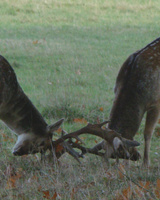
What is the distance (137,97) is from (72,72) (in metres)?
4.71

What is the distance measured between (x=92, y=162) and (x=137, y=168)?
530 millimetres

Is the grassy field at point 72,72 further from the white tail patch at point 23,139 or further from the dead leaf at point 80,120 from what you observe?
the white tail patch at point 23,139

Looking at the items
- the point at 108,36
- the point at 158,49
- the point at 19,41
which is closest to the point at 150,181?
the point at 158,49

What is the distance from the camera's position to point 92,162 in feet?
17.0

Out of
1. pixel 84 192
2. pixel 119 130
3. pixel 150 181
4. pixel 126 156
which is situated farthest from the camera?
pixel 119 130

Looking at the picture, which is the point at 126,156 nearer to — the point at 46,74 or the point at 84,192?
the point at 84,192

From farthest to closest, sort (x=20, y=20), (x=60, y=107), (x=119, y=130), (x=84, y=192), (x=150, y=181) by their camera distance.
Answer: (x=20, y=20)
(x=60, y=107)
(x=119, y=130)
(x=150, y=181)
(x=84, y=192)

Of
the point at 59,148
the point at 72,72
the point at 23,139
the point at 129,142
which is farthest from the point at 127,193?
the point at 72,72

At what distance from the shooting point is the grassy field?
13.8 feet

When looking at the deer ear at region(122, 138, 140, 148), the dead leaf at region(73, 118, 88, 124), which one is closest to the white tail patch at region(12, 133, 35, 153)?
the deer ear at region(122, 138, 140, 148)

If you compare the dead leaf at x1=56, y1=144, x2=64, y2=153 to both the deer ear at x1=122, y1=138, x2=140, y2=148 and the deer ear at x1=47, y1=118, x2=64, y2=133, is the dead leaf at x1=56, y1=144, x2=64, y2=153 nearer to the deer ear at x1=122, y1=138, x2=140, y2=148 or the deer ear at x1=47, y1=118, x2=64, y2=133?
the deer ear at x1=47, y1=118, x2=64, y2=133

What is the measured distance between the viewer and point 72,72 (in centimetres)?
1005

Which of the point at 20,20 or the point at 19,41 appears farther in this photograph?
the point at 20,20

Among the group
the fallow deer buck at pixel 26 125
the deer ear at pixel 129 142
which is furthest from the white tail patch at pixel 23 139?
the deer ear at pixel 129 142
